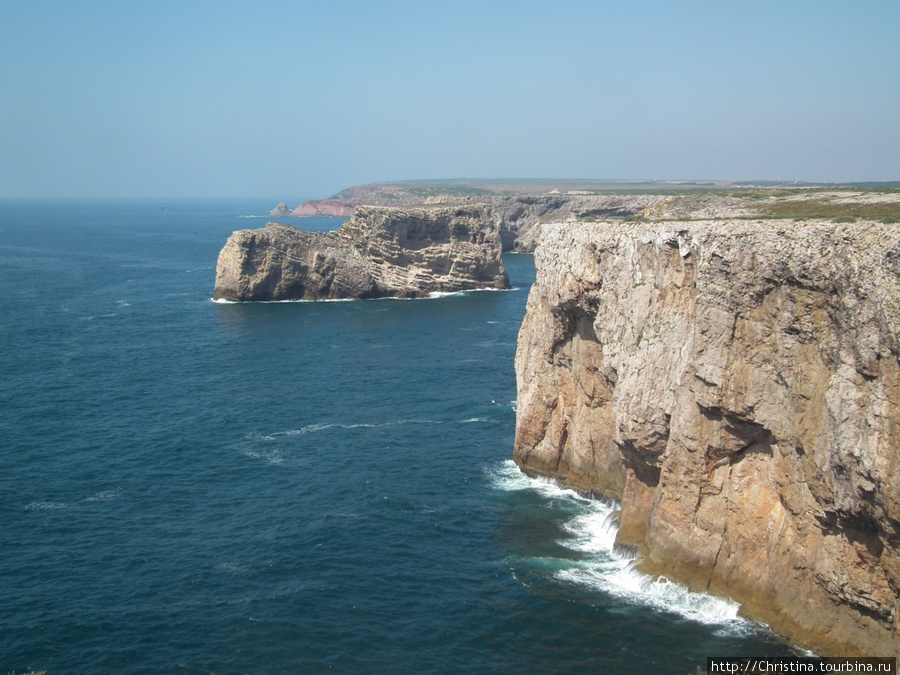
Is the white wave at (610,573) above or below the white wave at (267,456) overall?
below

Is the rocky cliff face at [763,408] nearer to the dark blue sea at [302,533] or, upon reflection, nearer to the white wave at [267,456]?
the dark blue sea at [302,533]

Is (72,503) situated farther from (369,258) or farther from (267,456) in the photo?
(369,258)

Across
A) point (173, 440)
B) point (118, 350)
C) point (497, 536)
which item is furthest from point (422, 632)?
point (118, 350)

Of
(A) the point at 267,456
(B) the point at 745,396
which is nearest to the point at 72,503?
(A) the point at 267,456

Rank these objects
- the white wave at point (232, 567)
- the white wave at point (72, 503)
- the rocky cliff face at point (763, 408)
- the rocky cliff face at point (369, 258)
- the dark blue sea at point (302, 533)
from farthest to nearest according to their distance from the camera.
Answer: the rocky cliff face at point (369, 258) < the white wave at point (72, 503) < the white wave at point (232, 567) < the dark blue sea at point (302, 533) < the rocky cliff face at point (763, 408)

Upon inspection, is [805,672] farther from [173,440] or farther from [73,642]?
[173,440]

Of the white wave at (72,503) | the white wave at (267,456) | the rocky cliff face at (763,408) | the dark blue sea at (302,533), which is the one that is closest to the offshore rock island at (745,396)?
the rocky cliff face at (763,408)
